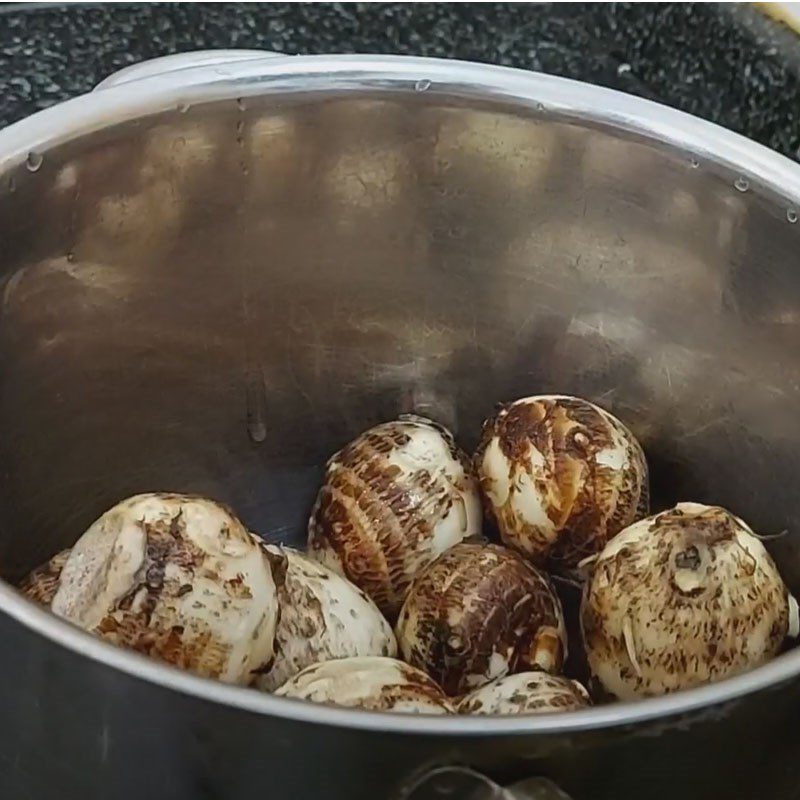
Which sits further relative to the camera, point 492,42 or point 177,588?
point 492,42

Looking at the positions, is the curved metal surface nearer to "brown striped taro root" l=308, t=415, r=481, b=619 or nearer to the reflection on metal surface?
"brown striped taro root" l=308, t=415, r=481, b=619

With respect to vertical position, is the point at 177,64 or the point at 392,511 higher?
the point at 177,64

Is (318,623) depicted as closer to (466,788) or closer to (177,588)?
(177,588)

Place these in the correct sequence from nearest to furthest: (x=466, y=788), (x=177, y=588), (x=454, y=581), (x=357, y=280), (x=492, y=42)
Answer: (x=466, y=788)
(x=177, y=588)
(x=454, y=581)
(x=357, y=280)
(x=492, y=42)

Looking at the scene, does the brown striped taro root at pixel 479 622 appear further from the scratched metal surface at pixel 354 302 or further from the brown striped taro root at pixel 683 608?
the scratched metal surface at pixel 354 302

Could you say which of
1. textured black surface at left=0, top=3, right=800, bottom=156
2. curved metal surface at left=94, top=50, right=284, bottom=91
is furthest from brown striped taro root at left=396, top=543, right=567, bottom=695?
textured black surface at left=0, top=3, right=800, bottom=156

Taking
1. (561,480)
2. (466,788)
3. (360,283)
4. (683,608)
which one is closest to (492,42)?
(360,283)
